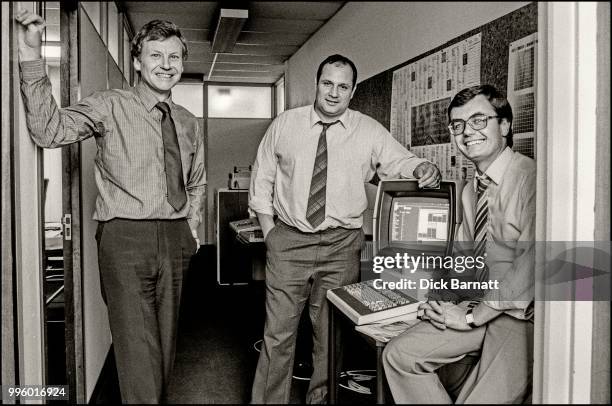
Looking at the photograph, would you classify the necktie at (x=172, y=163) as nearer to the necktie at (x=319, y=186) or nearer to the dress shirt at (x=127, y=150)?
the dress shirt at (x=127, y=150)

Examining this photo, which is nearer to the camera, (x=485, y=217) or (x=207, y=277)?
(x=485, y=217)

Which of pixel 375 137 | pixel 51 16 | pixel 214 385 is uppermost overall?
pixel 51 16

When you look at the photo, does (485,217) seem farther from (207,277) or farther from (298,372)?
(207,277)

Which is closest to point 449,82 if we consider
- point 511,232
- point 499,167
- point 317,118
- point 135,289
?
point 317,118

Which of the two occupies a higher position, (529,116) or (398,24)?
(398,24)

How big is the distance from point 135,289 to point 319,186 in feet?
2.36

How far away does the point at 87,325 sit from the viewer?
6.89 ft

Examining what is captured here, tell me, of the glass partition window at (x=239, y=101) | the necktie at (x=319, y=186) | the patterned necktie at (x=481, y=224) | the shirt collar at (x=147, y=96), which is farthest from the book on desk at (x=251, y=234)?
the glass partition window at (x=239, y=101)

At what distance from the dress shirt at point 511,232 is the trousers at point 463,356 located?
0.06m

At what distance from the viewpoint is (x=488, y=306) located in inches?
53.5

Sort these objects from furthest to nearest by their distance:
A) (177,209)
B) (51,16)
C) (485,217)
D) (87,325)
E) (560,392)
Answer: (51,16)
(87,325)
(177,209)
(485,217)
(560,392)

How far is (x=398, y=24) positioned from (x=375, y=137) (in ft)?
2.29

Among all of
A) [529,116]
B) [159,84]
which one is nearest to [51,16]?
[159,84]

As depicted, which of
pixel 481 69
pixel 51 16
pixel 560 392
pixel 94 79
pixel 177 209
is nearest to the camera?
pixel 560 392
